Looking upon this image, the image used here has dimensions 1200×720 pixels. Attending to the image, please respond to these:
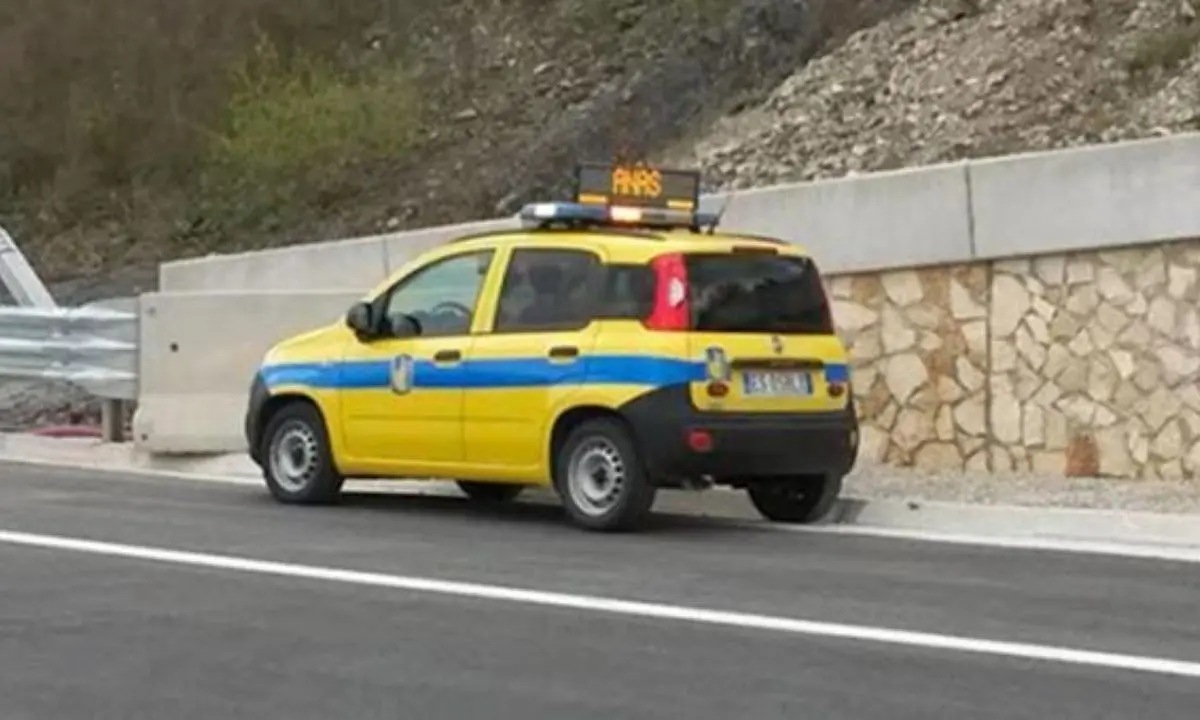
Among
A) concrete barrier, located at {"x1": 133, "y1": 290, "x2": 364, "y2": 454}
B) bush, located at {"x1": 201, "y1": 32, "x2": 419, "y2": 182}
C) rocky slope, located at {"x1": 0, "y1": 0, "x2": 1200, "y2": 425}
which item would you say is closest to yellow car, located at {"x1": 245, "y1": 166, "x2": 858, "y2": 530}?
concrete barrier, located at {"x1": 133, "y1": 290, "x2": 364, "y2": 454}

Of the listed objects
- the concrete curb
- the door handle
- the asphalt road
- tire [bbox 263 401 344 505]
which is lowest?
the asphalt road

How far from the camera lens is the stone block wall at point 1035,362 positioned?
566 inches

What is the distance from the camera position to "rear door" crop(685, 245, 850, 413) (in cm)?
1270

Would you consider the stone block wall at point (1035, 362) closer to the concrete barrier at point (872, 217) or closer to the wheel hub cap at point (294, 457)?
the concrete barrier at point (872, 217)

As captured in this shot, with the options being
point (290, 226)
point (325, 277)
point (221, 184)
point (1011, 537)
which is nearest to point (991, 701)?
point (1011, 537)

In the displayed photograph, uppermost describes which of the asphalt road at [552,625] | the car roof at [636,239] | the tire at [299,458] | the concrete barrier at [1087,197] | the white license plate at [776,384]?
the concrete barrier at [1087,197]

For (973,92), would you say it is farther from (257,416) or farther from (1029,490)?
(257,416)

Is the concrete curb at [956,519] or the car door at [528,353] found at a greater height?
the car door at [528,353]

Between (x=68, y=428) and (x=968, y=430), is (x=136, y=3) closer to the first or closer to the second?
(x=68, y=428)

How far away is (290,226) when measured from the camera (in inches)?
977

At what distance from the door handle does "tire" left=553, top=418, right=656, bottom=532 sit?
0.39 metres

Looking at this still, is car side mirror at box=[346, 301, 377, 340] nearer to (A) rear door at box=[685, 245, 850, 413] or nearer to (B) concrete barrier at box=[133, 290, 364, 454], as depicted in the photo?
(A) rear door at box=[685, 245, 850, 413]

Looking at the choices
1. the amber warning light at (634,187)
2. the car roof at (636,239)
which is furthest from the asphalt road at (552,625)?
the amber warning light at (634,187)

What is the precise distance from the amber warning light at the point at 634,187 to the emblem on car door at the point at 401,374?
4.68 feet
